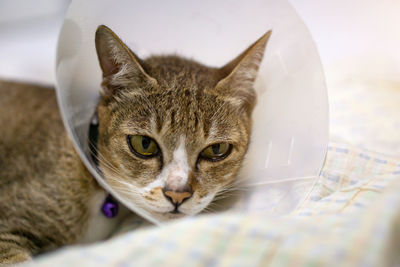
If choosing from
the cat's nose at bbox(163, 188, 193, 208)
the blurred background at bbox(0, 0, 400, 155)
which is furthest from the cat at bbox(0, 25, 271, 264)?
the blurred background at bbox(0, 0, 400, 155)

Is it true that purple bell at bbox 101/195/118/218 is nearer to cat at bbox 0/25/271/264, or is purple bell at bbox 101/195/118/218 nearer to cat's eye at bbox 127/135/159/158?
cat at bbox 0/25/271/264

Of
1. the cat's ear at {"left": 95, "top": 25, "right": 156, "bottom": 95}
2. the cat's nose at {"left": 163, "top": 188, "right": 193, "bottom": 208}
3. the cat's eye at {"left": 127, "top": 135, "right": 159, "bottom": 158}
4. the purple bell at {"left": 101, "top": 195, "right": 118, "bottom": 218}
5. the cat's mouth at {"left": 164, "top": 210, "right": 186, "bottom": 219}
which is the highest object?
the cat's ear at {"left": 95, "top": 25, "right": 156, "bottom": 95}

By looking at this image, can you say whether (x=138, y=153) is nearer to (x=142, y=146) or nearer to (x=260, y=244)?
(x=142, y=146)

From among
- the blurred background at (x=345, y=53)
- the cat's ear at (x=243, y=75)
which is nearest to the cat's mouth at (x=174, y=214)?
the cat's ear at (x=243, y=75)

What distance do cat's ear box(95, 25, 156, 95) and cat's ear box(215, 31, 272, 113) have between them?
11.0 inches

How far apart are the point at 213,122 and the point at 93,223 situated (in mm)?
664

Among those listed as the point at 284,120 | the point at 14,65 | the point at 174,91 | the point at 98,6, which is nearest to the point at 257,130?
Result: the point at 284,120

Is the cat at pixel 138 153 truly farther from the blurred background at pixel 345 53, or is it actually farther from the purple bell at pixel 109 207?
the blurred background at pixel 345 53

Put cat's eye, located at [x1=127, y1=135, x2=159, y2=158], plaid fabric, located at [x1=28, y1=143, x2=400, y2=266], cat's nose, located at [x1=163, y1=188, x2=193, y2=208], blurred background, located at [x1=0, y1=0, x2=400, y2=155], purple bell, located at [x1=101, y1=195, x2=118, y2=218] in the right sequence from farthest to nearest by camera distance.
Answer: blurred background, located at [x1=0, y1=0, x2=400, y2=155], purple bell, located at [x1=101, y1=195, x2=118, y2=218], cat's eye, located at [x1=127, y1=135, x2=159, y2=158], cat's nose, located at [x1=163, y1=188, x2=193, y2=208], plaid fabric, located at [x1=28, y1=143, x2=400, y2=266]

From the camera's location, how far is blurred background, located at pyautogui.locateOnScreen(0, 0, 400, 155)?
1893 millimetres

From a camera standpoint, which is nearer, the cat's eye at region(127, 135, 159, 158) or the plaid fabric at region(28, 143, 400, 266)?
the plaid fabric at region(28, 143, 400, 266)

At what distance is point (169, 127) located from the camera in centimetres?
112

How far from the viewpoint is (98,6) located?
1112 millimetres

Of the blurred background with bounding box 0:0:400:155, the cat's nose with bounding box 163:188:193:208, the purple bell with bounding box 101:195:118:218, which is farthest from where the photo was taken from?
the blurred background with bounding box 0:0:400:155
